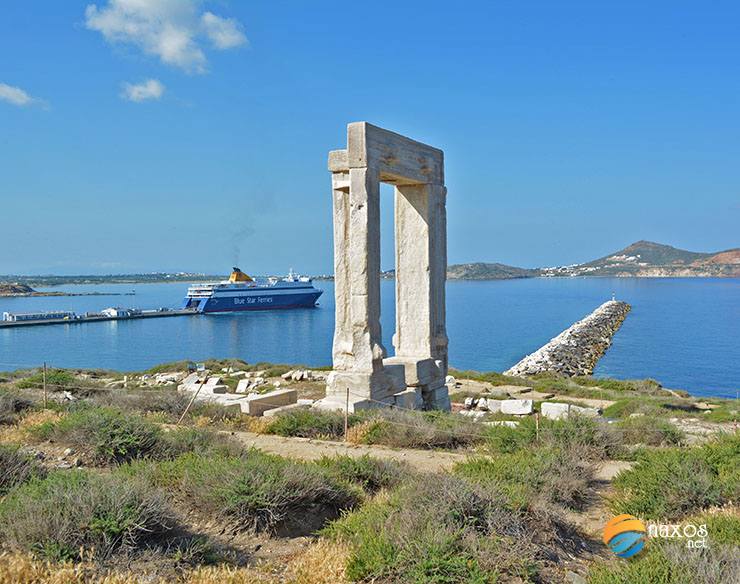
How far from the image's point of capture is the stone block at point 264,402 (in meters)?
12.1

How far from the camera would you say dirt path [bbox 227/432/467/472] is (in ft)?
27.3

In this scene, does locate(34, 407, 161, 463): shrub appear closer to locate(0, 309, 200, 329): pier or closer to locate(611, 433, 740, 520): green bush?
locate(611, 433, 740, 520): green bush

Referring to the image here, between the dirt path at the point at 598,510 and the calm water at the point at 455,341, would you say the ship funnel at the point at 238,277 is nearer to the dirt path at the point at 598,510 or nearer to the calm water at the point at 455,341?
the calm water at the point at 455,341

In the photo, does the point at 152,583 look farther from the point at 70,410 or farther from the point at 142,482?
the point at 70,410

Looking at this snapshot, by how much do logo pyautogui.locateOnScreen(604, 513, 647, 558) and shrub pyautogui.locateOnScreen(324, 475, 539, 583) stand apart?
0.90 m

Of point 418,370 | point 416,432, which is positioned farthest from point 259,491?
point 418,370

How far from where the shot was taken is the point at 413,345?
45.9 feet

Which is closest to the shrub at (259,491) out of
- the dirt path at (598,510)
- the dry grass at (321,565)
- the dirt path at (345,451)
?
the dry grass at (321,565)

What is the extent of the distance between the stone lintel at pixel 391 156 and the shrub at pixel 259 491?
6.72m

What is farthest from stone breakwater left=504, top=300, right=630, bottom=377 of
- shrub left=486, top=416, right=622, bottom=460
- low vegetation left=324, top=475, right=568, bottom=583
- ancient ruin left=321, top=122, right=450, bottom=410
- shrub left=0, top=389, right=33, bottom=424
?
low vegetation left=324, top=475, right=568, bottom=583

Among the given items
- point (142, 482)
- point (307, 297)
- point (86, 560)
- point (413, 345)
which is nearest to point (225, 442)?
point (142, 482)

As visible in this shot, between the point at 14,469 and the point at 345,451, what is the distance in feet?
13.9

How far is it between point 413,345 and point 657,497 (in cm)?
817

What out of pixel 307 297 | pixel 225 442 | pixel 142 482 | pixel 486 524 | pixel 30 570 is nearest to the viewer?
pixel 30 570
